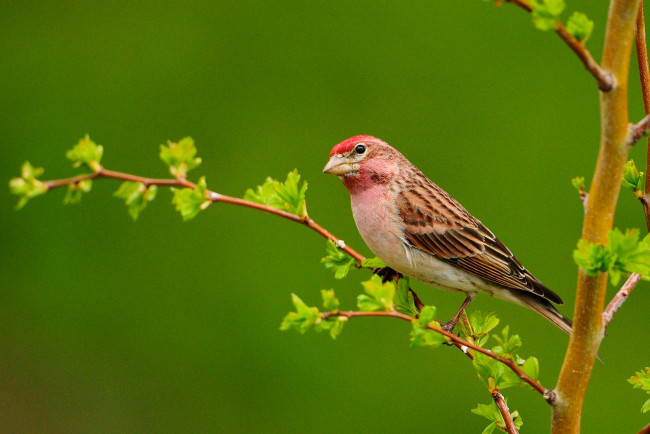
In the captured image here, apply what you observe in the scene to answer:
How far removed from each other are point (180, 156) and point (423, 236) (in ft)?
5.59

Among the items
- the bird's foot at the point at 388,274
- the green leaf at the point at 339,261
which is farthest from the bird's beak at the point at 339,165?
the green leaf at the point at 339,261

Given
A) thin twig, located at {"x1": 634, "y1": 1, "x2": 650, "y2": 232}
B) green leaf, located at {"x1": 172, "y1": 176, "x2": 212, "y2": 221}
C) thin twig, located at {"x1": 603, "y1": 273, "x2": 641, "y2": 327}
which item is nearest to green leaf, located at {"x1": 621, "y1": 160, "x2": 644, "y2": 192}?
thin twig, located at {"x1": 634, "y1": 1, "x2": 650, "y2": 232}

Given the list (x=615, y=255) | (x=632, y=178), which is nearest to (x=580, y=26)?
(x=615, y=255)

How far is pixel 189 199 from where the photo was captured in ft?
7.48

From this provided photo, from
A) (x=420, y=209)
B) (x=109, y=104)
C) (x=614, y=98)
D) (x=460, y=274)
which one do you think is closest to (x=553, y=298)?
(x=460, y=274)

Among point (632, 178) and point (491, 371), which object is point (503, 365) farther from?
point (632, 178)

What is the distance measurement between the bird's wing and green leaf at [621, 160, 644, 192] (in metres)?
1.13

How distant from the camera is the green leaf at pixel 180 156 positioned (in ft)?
7.25

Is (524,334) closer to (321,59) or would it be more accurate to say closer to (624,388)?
(624,388)

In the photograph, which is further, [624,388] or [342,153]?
[624,388]

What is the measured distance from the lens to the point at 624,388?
6035mm

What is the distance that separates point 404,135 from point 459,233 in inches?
118

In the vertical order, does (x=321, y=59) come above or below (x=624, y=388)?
above

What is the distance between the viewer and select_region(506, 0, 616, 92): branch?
1.71 m
